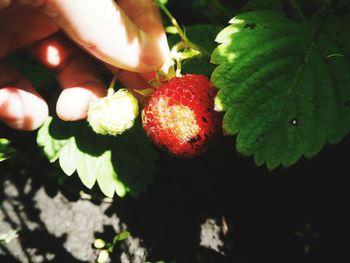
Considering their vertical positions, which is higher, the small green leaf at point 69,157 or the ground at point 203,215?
the small green leaf at point 69,157

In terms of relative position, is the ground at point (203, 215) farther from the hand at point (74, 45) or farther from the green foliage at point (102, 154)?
the hand at point (74, 45)

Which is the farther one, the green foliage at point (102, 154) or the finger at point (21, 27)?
the green foliage at point (102, 154)

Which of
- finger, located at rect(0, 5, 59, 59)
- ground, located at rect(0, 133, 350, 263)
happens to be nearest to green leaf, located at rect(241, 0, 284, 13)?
ground, located at rect(0, 133, 350, 263)

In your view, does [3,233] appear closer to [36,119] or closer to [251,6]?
[36,119]

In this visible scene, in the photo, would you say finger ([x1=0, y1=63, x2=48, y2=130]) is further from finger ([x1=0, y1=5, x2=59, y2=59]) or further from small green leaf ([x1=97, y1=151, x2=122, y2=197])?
small green leaf ([x1=97, y1=151, x2=122, y2=197])

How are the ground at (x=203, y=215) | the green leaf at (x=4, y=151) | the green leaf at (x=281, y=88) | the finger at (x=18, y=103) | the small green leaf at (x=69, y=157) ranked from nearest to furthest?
the green leaf at (x=281, y=88) → the green leaf at (x=4, y=151) → the finger at (x=18, y=103) → the small green leaf at (x=69, y=157) → the ground at (x=203, y=215)

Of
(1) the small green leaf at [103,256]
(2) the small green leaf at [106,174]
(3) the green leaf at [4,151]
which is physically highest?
(3) the green leaf at [4,151]

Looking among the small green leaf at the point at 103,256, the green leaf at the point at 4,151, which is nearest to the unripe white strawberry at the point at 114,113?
the green leaf at the point at 4,151
